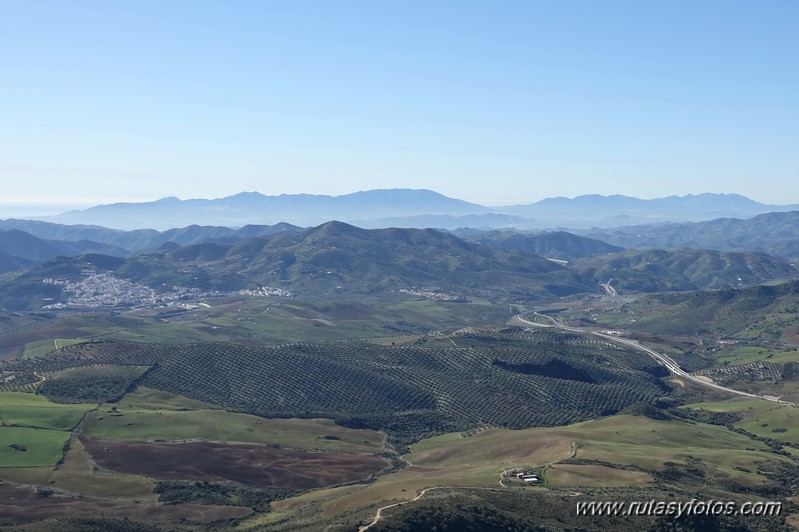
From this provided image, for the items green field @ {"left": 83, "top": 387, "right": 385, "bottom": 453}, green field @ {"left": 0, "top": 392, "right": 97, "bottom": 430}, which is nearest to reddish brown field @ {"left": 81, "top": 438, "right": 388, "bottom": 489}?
green field @ {"left": 83, "top": 387, "right": 385, "bottom": 453}

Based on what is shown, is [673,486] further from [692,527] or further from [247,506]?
[247,506]

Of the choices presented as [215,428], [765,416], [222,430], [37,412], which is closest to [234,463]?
[222,430]

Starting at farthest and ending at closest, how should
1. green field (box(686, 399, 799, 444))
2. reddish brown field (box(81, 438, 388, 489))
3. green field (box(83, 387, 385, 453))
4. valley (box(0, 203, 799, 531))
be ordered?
1. green field (box(686, 399, 799, 444))
2. green field (box(83, 387, 385, 453))
3. reddish brown field (box(81, 438, 388, 489))
4. valley (box(0, 203, 799, 531))

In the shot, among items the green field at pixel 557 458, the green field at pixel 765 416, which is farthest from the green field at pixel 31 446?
the green field at pixel 765 416

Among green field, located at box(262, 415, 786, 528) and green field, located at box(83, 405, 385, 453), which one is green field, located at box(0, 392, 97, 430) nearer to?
green field, located at box(83, 405, 385, 453)

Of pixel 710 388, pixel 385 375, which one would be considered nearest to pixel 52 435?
pixel 385 375

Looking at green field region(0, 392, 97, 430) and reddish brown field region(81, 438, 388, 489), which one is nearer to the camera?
reddish brown field region(81, 438, 388, 489)
